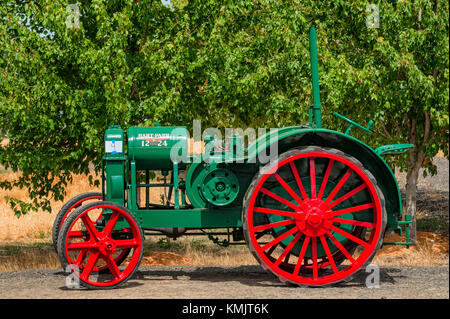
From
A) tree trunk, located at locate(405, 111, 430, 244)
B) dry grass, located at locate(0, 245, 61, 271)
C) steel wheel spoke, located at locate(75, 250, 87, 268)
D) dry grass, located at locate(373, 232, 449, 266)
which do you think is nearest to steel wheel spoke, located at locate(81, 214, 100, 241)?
steel wheel spoke, located at locate(75, 250, 87, 268)

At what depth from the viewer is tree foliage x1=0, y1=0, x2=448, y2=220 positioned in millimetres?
8578

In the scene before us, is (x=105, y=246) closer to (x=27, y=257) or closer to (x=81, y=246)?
(x=81, y=246)

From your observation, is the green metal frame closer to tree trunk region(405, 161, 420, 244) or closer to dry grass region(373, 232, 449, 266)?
dry grass region(373, 232, 449, 266)

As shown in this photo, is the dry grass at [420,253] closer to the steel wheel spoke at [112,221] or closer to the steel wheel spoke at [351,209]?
the steel wheel spoke at [351,209]

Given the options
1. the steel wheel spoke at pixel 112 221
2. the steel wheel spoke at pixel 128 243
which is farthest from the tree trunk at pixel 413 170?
the steel wheel spoke at pixel 112 221

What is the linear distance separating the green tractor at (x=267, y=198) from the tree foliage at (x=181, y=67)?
8.03ft

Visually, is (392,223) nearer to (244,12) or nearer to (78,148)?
(244,12)

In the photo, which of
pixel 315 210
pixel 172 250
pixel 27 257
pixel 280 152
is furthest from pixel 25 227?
pixel 315 210

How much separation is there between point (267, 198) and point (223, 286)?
1000 millimetres

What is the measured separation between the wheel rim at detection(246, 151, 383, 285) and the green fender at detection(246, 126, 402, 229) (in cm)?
16

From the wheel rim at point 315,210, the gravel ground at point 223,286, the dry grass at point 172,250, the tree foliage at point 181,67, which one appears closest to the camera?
the gravel ground at point 223,286

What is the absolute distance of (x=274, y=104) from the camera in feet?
29.1

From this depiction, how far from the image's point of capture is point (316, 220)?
18.6 feet

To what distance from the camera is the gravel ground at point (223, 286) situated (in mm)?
5338
